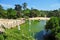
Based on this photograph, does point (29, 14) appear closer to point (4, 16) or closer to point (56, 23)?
point (4, 16)

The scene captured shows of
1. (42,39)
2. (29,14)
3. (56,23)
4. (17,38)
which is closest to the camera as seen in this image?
(17,38)

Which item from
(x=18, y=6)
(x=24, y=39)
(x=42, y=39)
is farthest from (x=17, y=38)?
(x=18, y=6)

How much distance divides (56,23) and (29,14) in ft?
217

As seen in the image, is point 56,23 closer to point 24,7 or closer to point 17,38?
point 17,38

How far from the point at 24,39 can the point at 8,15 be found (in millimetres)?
67838

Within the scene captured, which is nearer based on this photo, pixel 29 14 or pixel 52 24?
pixel 52 24

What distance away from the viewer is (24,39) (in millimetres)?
17359

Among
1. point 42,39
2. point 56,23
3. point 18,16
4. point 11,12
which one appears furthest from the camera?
point 18,16

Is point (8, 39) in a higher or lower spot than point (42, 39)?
higher

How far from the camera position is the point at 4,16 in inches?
3388

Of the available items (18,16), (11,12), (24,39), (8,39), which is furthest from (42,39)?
(18,16)

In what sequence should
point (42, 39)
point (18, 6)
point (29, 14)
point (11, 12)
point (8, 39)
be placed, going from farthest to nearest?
point (18, 6) < point (29, 14) < point (11, 12) < point (42, 39) < point (8, 39)

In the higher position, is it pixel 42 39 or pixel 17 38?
pixel 17 38

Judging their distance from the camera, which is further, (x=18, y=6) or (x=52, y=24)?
(x=18, y=6)
